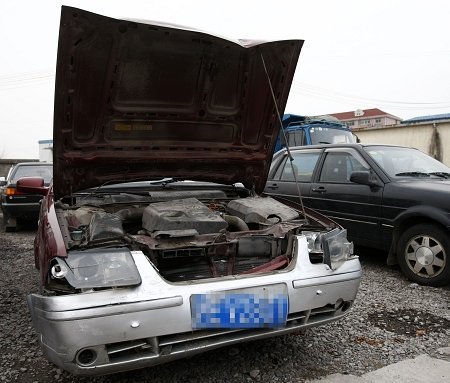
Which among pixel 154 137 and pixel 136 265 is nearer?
pixel 136 265

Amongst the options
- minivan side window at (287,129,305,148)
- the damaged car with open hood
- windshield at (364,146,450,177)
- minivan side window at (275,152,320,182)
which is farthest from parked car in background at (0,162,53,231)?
minivan side window at (287,129,305,148)

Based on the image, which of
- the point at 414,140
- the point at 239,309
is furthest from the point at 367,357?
the point at 414,140

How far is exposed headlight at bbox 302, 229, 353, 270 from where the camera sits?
2531 millimetres

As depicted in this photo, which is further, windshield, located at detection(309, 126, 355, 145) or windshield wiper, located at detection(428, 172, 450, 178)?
windshield, located at detection(309, 126, 355, 145)

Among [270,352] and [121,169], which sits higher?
[121,169]

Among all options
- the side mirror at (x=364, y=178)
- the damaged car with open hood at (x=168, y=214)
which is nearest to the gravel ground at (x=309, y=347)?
the damaged car with open hood at (x=168, y=214)

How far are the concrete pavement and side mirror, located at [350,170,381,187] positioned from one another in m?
2.25

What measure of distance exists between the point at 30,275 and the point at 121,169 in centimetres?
218

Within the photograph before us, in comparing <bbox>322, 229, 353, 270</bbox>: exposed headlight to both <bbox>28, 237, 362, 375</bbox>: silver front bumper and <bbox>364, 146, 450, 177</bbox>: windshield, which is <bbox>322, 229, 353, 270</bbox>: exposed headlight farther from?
<bbox>364, 146, 450, 177</bbox>: windshield

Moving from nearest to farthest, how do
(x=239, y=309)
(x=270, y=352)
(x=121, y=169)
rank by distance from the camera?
1. (x=239, y=309)
2. (x=270, y=352)
3. (x=121, y=169)

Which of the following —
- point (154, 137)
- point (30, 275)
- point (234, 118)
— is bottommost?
point (30, 275)

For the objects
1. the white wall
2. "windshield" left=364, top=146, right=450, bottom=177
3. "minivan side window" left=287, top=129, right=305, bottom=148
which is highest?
the white wall

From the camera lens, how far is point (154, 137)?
10.7ft

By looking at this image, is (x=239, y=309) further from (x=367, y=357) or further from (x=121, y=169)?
(x=121, y=169)
